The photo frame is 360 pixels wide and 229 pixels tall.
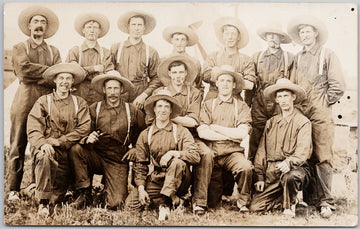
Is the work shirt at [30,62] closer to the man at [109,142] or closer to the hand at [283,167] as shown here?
the man at [109,142]

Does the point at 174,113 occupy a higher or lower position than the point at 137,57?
lower

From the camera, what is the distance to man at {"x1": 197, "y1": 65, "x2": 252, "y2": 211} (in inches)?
79.0

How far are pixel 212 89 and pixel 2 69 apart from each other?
3.96ft

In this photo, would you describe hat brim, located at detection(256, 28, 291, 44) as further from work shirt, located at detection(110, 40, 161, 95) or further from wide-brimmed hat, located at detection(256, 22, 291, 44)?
work shirt, located at detection(110, 40, 161, 95)

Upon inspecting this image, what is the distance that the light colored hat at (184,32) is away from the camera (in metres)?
2.04

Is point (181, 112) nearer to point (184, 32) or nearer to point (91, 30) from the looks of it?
point (184, 32)

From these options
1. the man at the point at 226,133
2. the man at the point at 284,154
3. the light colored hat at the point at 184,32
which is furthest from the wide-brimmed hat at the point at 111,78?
the man at the point at 284,154

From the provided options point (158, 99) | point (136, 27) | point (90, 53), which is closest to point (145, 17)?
point (136, 27)

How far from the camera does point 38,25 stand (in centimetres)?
204

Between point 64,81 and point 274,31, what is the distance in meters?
1.23

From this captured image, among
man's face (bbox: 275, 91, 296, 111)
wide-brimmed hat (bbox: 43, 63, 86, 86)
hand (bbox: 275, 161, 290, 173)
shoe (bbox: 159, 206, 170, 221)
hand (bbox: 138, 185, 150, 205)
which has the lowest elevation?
shoe (bbox: 159, 206, 170, 221)

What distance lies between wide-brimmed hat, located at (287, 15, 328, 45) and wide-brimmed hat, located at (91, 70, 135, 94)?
96 cm

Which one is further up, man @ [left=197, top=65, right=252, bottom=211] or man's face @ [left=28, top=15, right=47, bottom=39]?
man's face @ [left=28, top=15, right=47, bottom=39]

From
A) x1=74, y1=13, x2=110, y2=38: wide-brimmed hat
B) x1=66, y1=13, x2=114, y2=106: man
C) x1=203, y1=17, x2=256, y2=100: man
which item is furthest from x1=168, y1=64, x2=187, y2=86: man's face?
x1=74, y1=13, x2=110, y2=38: wide-brimmed hat
